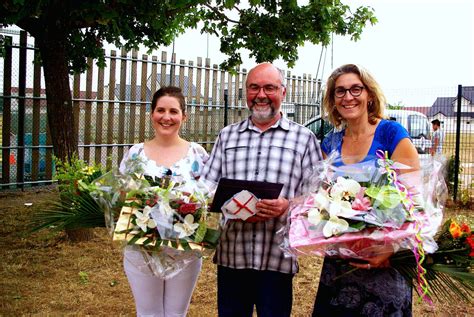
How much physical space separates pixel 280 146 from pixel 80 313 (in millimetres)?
2438

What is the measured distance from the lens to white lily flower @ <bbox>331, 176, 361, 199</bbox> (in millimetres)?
2145

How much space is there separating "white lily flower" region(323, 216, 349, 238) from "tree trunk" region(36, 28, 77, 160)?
4417 mm

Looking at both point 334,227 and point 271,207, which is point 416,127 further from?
point 334,227

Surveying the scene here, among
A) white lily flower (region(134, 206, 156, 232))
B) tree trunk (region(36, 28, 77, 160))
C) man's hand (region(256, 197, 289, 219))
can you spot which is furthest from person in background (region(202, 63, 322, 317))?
tree trunk (region(36, 28, 77, 160))

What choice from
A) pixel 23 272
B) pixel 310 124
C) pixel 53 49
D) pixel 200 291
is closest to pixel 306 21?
pixel 53 49

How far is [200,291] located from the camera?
482 centimetres

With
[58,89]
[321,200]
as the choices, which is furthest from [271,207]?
[58,89]

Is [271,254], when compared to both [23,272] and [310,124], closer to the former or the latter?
[23,272]

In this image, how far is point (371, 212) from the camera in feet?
6.78

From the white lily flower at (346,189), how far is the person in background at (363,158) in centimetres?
17

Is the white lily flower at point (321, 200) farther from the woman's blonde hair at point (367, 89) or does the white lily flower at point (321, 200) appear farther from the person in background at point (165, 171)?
the person in background at point (165, 171)

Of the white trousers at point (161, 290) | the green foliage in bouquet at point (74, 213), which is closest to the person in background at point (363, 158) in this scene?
the white trousers at point (161, 290)

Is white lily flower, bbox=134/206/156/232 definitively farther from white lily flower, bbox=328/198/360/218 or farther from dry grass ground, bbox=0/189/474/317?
dry grass ground, bbox=0/189/474/317

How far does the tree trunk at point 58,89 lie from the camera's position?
18.9 ft
